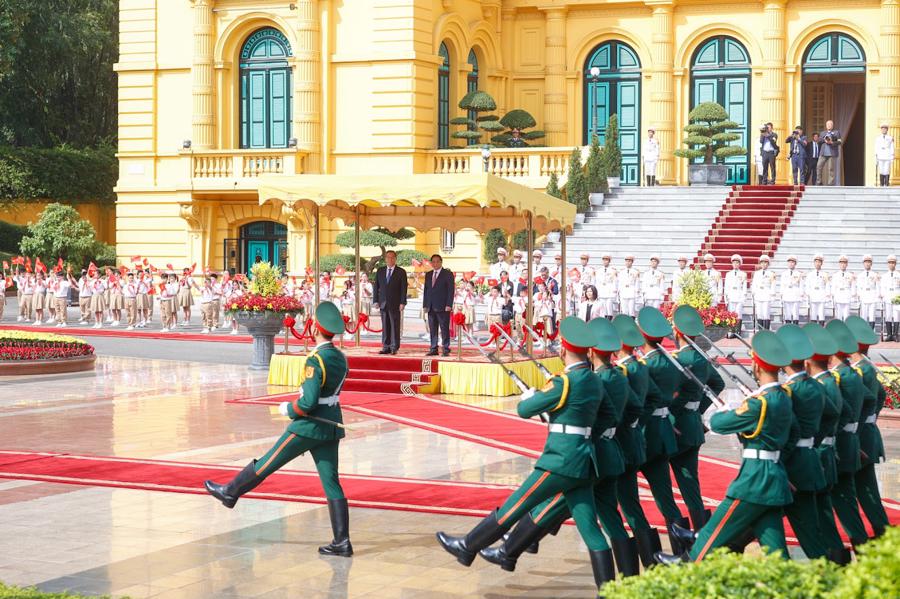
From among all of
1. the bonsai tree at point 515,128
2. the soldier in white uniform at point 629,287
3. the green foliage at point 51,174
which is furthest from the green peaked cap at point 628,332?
the green foliage at point 51,174

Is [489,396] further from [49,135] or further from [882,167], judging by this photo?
[49,135]

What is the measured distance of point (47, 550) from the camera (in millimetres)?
10242

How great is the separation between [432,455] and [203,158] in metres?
25.2

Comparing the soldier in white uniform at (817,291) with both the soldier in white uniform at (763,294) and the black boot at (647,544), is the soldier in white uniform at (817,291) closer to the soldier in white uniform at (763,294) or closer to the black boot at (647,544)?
the soldier in white uniform at (763,294)

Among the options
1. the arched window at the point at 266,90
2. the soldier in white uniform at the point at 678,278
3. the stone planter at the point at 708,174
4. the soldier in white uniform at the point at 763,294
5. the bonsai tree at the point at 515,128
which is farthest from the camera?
the arched window at the point at 266,90

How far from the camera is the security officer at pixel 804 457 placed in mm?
8672

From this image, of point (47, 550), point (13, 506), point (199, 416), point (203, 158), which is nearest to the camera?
point (47, 550)

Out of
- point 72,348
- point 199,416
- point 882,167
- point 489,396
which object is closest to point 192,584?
point 199,416

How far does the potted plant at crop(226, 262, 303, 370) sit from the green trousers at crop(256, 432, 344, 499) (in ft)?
41.0

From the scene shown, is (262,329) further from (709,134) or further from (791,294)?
(709,134)

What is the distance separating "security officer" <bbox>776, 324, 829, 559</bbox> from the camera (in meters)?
8.67

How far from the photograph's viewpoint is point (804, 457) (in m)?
8.72

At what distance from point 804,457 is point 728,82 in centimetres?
3125

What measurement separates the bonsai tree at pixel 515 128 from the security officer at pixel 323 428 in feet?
92.4
